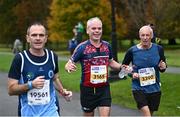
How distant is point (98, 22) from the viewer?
27.2 ft

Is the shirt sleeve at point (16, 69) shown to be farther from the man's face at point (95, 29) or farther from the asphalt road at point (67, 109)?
the asphalt road at point (67, 109)

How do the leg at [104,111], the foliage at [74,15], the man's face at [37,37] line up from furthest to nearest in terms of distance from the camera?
the foliage at [74,15] → the leg at [104,111] → the man's face at [37,37]

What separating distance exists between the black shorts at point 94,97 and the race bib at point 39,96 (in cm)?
248

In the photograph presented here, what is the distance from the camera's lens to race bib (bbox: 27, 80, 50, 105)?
5.95 meters

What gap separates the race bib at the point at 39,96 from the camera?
19.5 feet

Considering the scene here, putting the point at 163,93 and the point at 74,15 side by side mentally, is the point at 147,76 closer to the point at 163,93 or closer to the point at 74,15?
the point at 163,93

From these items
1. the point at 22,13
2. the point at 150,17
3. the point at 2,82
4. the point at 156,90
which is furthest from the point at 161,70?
the point at 22,13

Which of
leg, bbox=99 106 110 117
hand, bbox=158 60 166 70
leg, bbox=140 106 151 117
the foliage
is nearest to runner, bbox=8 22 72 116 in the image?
leg, bbox=99 106 110 117

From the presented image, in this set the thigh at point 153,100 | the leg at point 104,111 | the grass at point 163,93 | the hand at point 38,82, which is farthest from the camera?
the grass at point 163,93

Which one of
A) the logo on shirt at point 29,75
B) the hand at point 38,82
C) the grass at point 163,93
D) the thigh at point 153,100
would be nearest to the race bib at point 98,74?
the thigh at point 153,100

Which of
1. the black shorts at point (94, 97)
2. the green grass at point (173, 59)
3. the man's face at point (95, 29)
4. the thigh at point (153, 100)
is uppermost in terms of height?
the man's face at point (95, 29)

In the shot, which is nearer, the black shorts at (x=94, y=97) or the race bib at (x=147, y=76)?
the black shorts at (x=94, y=97)

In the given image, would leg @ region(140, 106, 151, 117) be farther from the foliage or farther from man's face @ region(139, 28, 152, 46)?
the foliage

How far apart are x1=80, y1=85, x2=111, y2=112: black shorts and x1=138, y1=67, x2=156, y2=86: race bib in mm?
704
